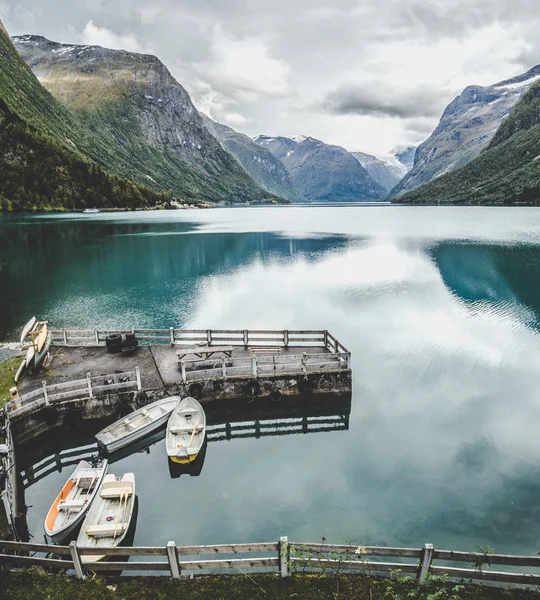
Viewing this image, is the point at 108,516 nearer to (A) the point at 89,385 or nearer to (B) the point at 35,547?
(B) the point at 35,547

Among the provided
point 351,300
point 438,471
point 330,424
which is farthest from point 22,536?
point 351,300

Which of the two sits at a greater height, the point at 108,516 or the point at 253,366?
the point at 253,366

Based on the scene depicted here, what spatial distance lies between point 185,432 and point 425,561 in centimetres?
1432

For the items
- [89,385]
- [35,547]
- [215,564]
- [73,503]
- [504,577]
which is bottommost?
[73,503]

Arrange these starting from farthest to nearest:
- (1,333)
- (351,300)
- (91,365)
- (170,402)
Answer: (351,300) → (1,333) → (91,365) → (170,402)

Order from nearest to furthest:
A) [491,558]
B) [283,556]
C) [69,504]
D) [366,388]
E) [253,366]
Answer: [491,558], [283,556], [69,504], [253,366], [366,388]

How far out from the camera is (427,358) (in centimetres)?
3569

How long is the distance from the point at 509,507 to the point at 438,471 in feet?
11.1

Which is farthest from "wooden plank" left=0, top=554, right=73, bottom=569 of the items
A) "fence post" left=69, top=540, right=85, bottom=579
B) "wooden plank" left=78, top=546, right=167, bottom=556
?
"wooden plank" left=78, top=546, right=167, bottom=556

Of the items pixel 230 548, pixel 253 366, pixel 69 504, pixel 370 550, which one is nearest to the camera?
pixel 370 550

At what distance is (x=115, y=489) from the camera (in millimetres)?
16938

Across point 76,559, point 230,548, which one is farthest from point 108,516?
point 230,548

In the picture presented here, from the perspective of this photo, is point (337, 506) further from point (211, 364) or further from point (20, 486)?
point (20, 486)

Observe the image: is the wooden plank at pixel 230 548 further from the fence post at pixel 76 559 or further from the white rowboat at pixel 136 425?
the white rowboat at pixel 136 425
